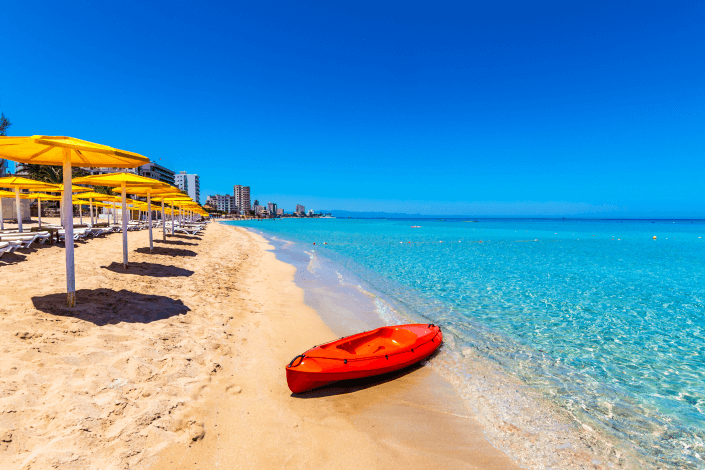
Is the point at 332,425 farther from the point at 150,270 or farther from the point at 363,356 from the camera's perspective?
the point at 150,270

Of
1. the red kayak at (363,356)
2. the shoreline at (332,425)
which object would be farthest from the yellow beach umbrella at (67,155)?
the red kayak at (363,356)

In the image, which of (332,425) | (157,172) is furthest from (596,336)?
(157,172)

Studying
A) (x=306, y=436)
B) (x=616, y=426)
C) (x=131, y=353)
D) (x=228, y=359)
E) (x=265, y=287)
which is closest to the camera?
(x=306, y=436)

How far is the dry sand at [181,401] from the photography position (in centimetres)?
289

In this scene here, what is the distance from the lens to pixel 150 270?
913 centimetres

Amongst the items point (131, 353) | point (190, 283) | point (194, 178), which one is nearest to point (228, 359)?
point (131, 353)

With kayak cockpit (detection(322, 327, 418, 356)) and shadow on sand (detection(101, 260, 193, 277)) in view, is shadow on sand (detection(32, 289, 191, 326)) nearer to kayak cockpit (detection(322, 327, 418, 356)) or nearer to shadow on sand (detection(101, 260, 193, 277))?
shadow on sand (detection(101, 260, 193, 277))

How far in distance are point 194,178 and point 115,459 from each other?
15216 centimetres

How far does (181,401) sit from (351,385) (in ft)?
7.71

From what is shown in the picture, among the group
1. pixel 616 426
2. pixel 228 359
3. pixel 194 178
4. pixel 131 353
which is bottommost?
pixel 616 426

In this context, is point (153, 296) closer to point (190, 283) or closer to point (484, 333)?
point (190, 283)

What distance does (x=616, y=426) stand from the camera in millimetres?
4035

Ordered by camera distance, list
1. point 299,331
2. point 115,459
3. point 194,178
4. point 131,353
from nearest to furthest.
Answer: point 115,459 → point 131,353 → point 299,331 → point 194,178

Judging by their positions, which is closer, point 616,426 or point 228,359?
point 616,426
